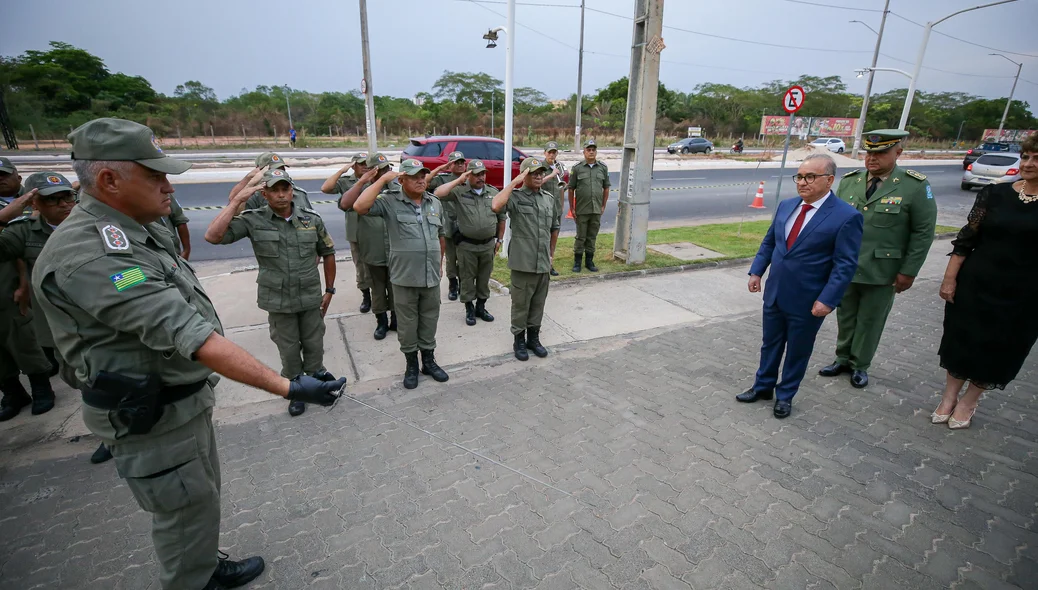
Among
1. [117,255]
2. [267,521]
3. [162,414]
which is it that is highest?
[117,255]

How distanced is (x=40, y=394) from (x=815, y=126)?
54762 mm

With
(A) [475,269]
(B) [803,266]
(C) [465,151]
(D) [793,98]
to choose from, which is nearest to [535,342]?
(A) [475,269]

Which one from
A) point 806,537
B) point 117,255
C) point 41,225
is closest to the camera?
point 117,255

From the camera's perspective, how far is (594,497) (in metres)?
2.98

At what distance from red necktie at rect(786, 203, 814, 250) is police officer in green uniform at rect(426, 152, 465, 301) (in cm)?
313

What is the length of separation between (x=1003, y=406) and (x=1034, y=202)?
1.85 metres

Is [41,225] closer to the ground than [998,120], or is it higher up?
closer to the ground

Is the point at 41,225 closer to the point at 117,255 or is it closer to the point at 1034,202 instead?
the point at 117,255

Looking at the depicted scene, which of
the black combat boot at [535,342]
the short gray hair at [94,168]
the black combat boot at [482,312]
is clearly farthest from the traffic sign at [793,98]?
the short gray hair at [94,168]

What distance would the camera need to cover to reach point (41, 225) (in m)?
3.66

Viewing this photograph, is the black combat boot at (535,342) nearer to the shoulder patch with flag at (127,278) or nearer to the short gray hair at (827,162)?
the short gray hair at (827,162)

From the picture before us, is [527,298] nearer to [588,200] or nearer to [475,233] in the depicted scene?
[475,233]

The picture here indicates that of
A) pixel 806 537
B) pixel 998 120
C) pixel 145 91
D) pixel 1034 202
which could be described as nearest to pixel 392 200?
pixel 806 537

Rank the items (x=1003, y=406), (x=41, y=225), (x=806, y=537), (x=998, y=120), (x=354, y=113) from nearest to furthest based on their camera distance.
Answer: (x=806, y=537)
(x=41, y=225)
(x=1003, y=406)
(x=354, y=113)
(x=998, y=120)
